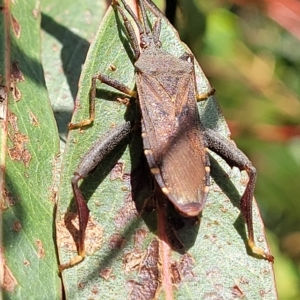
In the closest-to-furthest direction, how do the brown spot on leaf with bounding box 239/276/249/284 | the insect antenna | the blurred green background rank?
the brown spot on leaf with bounding box 239/276/249/284, the insect antenna, the blurred green background

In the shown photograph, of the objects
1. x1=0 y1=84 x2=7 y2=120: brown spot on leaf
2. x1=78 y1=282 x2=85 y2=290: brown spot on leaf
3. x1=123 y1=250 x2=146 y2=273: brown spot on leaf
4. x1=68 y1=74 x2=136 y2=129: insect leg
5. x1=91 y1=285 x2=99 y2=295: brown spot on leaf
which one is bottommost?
x1=91 y1=285 x2=99 y2=295: brown spot on leaf

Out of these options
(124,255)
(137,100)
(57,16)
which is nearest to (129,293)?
(124,255)

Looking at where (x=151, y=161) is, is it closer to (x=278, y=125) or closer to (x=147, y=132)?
(x=147, y=132)

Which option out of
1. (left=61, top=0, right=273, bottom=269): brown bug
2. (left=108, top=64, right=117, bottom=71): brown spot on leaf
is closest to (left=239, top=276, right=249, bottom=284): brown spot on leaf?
(left=61, top=0, right=273, bottom=269): brown bug

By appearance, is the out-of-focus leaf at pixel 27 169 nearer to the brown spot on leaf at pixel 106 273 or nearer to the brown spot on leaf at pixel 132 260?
the brown spot on leaf at pixel 106 273

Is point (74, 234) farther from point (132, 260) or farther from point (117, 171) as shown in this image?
point (117, 171)

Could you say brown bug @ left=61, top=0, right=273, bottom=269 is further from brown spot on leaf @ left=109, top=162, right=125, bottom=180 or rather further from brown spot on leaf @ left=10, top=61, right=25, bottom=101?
brown spot on leaf @ left=10, top=61, right=25, bottom=101

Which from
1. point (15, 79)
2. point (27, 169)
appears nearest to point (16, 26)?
point (15, 79)
